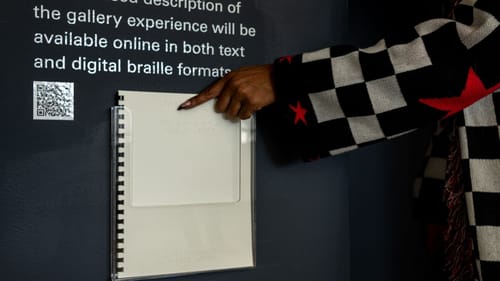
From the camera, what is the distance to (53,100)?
2.53 feet

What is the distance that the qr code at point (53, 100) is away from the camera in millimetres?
763

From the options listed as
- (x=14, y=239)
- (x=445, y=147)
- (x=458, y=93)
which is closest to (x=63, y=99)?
(x=14, y=239)

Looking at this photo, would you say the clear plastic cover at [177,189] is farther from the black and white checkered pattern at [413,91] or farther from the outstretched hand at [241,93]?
the black and white checkered pattern at [413,91]

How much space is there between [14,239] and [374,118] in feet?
1.91

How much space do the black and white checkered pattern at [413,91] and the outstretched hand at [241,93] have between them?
0.08 ft

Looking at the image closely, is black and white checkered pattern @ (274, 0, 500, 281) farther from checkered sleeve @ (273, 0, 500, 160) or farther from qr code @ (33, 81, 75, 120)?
qr code @ (33, 81, 75, 120)

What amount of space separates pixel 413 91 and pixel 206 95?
1.10 feet

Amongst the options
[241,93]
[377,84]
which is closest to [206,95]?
[241,93]

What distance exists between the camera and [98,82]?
2.62 ft

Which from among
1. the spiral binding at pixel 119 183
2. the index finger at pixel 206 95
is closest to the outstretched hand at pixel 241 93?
the index finger at pixel 206 95

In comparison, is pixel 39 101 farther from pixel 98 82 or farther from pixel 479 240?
pixel 479 240

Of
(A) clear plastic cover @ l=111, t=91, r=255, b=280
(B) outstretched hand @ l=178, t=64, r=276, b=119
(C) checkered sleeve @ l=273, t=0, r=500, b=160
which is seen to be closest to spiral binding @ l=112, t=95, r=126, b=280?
(A) clear plastic cover @ l=111, t=91, r=255, b=280

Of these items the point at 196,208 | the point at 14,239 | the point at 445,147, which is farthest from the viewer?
the point at 445,147

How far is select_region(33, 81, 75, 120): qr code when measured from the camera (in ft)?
2.50
